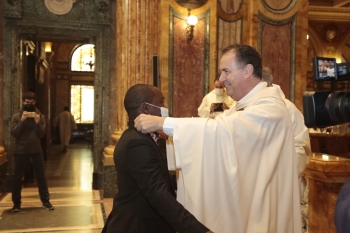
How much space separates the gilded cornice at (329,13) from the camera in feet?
44.9

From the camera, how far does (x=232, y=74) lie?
2240 mm

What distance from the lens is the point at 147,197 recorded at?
188 cm

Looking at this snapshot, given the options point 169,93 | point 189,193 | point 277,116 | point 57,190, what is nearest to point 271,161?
point 277,116

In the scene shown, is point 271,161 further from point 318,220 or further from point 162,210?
point 318,220

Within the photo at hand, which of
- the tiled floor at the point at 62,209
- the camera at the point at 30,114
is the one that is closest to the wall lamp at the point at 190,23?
the camera at the point at 30,114

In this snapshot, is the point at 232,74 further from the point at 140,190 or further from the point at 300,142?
the point at 300,142

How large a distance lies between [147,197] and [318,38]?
47.9 ft

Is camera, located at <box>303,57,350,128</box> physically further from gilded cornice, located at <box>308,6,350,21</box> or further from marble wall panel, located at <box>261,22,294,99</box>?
gilded cornice, located at <box>308,6,350,21</box>

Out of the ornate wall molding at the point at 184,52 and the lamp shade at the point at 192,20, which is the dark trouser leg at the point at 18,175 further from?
the lamp shade at the point at 192,20

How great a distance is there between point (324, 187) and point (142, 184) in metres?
2.00

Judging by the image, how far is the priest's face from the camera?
2225 mm

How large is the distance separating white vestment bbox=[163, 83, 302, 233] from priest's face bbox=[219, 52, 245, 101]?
12 cm

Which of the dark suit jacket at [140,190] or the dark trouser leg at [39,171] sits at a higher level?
the dark suit jacket at [140,190]

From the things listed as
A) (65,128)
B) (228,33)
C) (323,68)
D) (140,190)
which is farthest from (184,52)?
(65,128)
